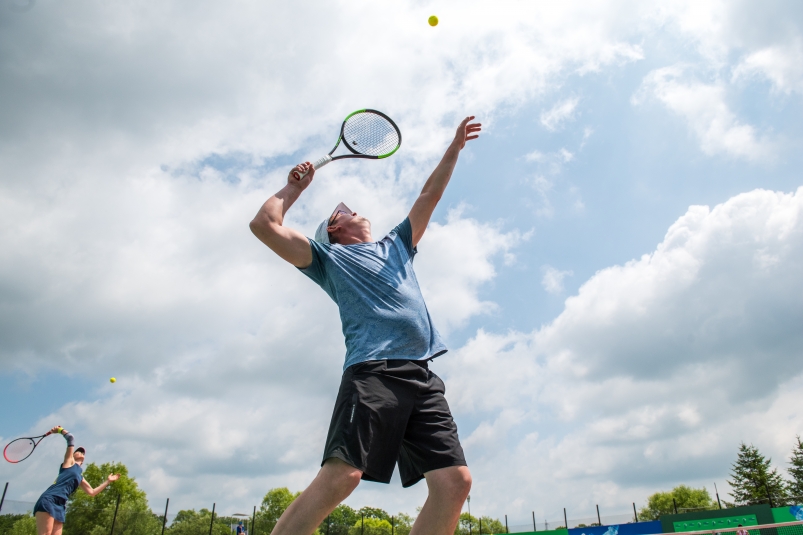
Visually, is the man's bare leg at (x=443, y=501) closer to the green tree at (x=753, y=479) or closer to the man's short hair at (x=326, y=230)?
the man's short hair at (x=326, y=230)

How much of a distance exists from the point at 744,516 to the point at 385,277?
21.0 metres

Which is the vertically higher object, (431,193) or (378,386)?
(431,193)

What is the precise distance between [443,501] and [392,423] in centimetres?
47

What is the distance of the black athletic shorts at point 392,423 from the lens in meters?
2.40

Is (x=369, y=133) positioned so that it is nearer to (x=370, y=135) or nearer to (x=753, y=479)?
(x=370, y=135)

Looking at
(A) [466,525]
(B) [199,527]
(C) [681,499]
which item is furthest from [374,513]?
(B) [199,527]

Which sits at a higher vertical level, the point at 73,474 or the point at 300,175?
the point at 300,175

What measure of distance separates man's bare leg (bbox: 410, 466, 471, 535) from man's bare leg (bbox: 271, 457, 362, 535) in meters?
0.44

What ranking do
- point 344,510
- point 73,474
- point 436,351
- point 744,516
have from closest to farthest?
1. point 436,351
2. point 73,474
3. point 744,516
4. point 344,510

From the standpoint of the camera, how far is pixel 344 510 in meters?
88.1

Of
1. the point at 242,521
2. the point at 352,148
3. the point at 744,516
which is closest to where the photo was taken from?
the point at 352,148

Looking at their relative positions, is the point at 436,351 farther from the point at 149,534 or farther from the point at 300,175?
the point at 149,534

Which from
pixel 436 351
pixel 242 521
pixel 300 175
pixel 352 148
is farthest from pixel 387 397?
pixel 242 521

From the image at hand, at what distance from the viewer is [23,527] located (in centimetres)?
2012
